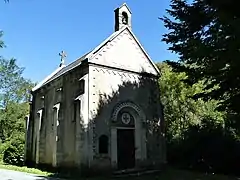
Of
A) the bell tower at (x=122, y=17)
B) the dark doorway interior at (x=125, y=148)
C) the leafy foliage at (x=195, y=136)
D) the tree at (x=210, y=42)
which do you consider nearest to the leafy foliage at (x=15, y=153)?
the dark doorway interior at (x=125, y=148)

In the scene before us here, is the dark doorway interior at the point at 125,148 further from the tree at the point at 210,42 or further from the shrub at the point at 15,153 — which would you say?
the shrub at the point at 15,153

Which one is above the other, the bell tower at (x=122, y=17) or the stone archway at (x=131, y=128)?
the bell tower at (x=122, y=17)

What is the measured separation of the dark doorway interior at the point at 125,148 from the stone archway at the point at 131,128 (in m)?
0.07

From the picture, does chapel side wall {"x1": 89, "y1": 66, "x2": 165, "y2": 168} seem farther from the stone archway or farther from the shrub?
the shrub

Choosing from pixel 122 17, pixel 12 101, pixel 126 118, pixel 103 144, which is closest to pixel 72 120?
pixel 103 144

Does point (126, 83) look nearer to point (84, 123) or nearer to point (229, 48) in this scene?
point (84, 123)

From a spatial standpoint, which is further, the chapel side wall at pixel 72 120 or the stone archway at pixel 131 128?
the stone archway at pixel 131 128

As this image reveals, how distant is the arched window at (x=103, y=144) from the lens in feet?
61.0

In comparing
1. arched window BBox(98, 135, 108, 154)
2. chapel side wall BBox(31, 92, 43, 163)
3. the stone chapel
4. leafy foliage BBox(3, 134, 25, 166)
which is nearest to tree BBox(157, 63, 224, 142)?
the stone chapel

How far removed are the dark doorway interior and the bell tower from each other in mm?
7876

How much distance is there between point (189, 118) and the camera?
29078mm

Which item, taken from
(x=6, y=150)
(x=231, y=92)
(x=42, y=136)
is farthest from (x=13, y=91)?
(x=231, y=92)

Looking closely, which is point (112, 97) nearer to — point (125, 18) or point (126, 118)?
point (126, 118)

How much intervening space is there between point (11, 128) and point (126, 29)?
94.6ft
